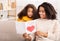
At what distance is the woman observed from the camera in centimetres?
115

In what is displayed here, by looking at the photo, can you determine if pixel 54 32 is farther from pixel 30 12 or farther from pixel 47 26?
pixel 30 12

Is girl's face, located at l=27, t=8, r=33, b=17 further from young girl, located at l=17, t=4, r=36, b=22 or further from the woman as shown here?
the woman

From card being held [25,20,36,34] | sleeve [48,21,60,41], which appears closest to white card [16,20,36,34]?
card being held [25,20,36,34]

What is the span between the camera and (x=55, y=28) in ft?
3.81

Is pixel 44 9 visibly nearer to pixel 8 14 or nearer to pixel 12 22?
pixel 12 22

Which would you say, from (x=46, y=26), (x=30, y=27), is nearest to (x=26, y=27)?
(x=30, y=27)

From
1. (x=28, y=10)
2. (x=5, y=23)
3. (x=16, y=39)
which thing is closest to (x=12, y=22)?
(x=5, y=23)

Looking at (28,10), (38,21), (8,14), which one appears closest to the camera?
(38,21)

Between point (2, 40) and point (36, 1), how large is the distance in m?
0.58

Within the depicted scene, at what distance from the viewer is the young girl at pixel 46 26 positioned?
1.15 meters

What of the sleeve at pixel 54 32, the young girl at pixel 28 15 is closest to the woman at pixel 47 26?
the sleeve at pixel 54 32

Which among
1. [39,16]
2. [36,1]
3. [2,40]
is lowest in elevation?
[2,40]

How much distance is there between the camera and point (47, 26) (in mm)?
1175

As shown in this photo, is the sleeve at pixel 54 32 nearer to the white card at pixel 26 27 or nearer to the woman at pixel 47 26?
the woman at pixel 47 26
